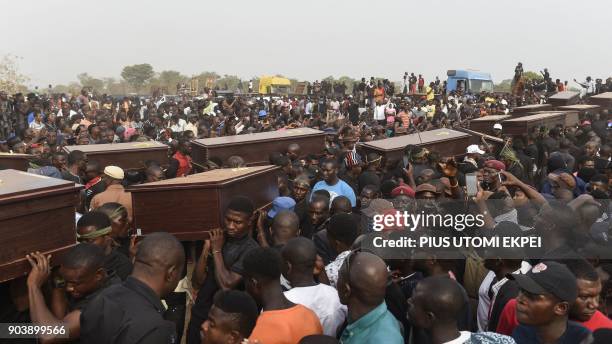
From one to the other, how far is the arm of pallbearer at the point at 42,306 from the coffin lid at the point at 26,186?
1.10 ft

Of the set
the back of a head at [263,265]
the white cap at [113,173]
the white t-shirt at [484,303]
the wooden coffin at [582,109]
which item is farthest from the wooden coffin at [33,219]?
the wooden coffin at [582,109]

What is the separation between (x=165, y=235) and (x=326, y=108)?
685 inches

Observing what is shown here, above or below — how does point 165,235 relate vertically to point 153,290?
above

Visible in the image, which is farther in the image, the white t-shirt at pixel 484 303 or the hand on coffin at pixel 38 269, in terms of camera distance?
the white t-shirt at pixel 484 303

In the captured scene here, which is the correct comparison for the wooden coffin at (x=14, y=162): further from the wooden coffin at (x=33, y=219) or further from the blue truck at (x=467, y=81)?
the blue truck at (x=467, y=81)

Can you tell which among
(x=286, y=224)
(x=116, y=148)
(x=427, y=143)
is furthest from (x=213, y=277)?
(x=427, y=143)

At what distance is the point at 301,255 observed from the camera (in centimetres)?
315

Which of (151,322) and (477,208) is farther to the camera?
(477,208)

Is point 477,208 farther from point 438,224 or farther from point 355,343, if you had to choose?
point 355,343

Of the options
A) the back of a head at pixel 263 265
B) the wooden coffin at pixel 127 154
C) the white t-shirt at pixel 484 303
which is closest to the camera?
the back of a head at pixel 263 265

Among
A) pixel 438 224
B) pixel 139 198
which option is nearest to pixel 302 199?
pixel 438 224

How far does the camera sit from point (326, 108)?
20.0 metres

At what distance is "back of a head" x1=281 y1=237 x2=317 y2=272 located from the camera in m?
Answer: 3.15

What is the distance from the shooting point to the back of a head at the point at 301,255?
3152 mm
